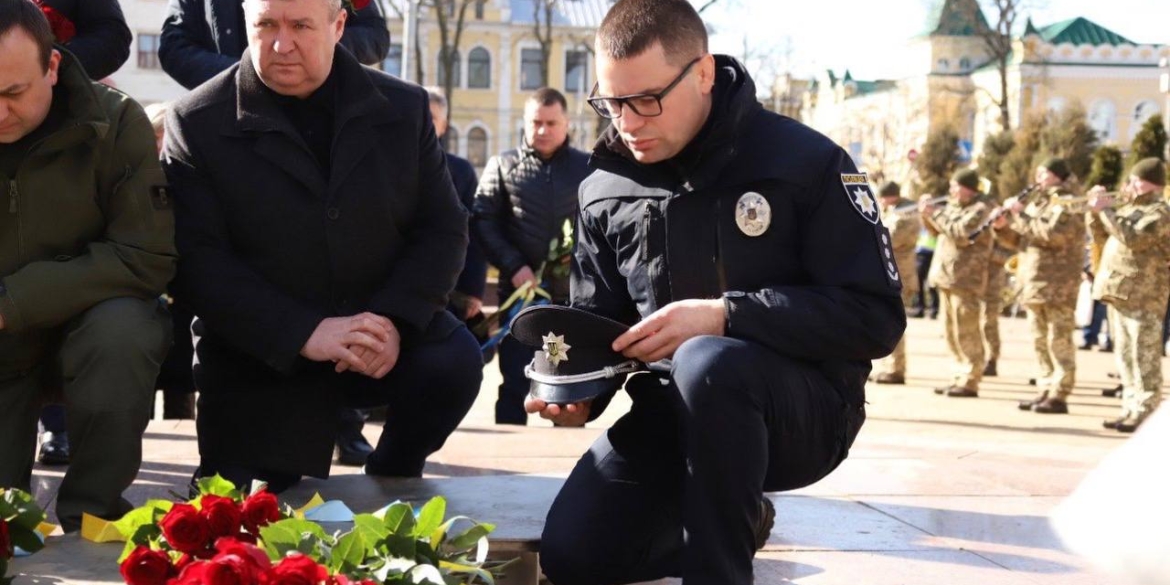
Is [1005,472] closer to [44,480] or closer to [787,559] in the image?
[787,559]

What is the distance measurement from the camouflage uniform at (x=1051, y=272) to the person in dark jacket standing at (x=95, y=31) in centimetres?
805

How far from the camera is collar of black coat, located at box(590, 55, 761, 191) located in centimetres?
353

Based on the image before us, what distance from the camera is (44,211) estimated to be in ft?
13.1

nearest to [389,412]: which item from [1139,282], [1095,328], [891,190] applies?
[1139,282]

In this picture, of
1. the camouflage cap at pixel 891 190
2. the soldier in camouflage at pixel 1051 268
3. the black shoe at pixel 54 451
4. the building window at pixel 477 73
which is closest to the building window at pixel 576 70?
the building window at pixel 477 73

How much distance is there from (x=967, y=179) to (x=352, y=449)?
29.3 ft

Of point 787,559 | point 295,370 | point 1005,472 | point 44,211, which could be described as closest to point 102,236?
point 44,211

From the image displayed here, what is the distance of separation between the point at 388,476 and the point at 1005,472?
274 centimetres

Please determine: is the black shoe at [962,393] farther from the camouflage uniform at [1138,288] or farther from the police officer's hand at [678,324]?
the police officer's hand at [678,324]

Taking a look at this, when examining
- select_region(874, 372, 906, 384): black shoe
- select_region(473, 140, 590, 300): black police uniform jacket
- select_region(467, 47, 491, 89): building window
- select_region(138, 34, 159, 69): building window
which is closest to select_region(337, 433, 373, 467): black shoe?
select_region(473, 140, 590, 300): black police uniform jacket

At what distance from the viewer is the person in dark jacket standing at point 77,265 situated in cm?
386

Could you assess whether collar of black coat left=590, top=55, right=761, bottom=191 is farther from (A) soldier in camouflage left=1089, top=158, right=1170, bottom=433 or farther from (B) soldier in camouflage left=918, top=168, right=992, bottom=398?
(B) soldier in camouflage left=918, top=168, right=992, bottom=398

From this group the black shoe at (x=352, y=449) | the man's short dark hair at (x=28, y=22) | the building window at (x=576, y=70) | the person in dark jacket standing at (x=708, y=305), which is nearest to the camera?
the person in dark jacket standing at (x=708, y=305)

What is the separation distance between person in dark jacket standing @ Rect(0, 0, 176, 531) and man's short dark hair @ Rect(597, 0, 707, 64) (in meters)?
1.36
